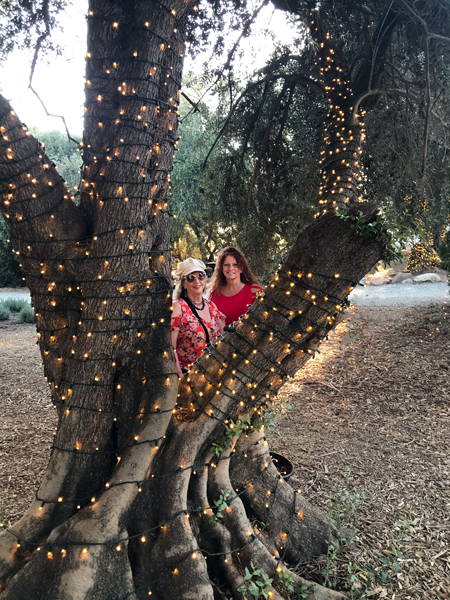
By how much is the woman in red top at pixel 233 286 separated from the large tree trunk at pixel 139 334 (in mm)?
1109

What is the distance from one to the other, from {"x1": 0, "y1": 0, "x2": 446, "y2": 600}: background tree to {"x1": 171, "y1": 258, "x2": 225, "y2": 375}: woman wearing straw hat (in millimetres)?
508

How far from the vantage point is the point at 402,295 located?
35.8 ft

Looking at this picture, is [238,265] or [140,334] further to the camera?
[238,265]

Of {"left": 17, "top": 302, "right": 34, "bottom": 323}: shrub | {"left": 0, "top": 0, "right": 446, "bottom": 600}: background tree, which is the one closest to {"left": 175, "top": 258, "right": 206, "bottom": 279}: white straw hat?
{"left": 0, "top": 0, "right": 446, "bottom": 600}: background tree

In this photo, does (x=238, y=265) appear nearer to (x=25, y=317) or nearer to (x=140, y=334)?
(x=140, y=334)

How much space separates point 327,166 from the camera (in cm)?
426

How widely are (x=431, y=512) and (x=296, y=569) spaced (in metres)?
1.13

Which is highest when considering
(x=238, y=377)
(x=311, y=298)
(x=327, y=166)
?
(x=327, y=166)

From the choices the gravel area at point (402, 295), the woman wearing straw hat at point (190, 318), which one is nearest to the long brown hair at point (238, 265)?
the woman wearing straw hat at point (190, 318)

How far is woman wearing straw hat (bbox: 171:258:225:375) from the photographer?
2824mm

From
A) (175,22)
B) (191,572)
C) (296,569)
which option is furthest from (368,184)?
(191,572)

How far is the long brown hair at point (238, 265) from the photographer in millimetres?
3479

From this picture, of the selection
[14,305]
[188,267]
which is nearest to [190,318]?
[188,267]

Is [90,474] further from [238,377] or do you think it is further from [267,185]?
[267,185]
